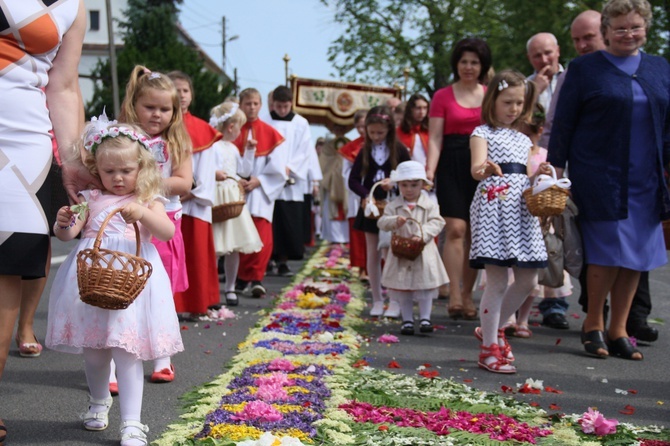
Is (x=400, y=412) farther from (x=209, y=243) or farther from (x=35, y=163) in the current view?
(x=209, y=243)

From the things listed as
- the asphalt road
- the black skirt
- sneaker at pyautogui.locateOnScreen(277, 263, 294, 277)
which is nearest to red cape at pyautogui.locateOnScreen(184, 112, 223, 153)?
the asphalt road

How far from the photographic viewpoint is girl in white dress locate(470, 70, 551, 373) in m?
6.80

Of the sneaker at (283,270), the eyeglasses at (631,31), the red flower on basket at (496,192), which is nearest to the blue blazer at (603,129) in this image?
the eyeglasses at (631,31)

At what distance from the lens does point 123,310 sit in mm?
4547

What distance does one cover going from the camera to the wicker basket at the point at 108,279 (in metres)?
4.11

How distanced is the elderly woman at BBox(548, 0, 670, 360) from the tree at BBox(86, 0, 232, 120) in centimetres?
4038

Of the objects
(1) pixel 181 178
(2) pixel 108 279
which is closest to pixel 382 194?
(1) pixel 181 178

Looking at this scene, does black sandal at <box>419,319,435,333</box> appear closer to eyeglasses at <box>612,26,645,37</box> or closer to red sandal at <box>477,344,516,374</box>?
red sandal at <box>477,344,516,374</box>

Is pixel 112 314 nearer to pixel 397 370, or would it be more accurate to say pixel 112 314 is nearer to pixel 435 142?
pixel 397 370

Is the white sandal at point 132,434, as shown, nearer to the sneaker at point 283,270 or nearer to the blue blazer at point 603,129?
the blue blazer at point 603,129

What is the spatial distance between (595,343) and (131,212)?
156 inches

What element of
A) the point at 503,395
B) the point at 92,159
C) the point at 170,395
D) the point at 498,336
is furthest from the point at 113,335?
the point at 498,336

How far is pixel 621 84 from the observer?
7102mm

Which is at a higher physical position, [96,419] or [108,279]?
[108,279]
